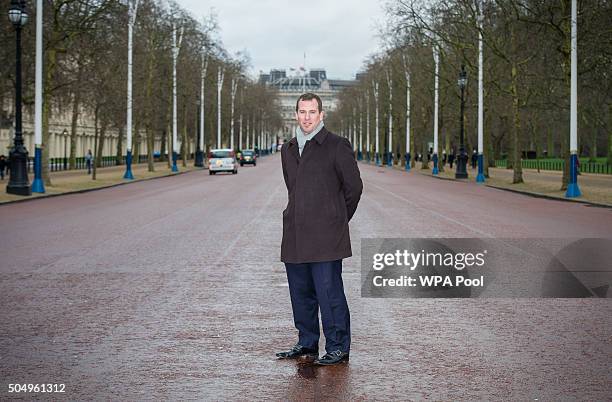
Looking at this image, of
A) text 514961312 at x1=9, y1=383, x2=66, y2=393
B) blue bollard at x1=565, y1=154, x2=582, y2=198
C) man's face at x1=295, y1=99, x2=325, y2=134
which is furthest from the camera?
blue bollard at x1=565, y1=154, x2=582, y2=198

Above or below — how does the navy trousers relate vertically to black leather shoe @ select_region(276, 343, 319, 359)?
above

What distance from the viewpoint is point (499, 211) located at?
86.5ft

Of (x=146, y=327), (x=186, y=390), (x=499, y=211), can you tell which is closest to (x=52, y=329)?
(x=146, y=327)

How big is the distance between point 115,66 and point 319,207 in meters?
51.3

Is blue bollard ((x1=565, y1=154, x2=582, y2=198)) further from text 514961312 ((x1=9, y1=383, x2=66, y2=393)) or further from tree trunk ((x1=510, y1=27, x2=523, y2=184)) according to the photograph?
text 514961312 ((x1=9, y1=383, x2=66, y2=393))

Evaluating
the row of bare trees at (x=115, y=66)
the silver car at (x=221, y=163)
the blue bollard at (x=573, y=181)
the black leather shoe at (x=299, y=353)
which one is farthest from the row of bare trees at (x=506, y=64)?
the black leather shoe at (x=299, y=353)

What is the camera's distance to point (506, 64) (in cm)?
5284

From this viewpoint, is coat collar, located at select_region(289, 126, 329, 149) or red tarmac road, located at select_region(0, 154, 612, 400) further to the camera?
coat collar, located at select_region(289, 126, 329, 149)

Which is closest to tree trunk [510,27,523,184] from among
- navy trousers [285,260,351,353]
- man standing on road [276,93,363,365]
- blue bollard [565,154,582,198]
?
blue bollard [565,154,582,198]

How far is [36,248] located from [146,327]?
780cm

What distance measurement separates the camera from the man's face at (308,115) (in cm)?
717

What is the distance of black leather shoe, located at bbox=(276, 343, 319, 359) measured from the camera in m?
7.67

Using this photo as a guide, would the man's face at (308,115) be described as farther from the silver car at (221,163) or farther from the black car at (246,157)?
the black car at (246,157)

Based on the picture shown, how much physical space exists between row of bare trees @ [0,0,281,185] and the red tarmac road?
26.9 m
